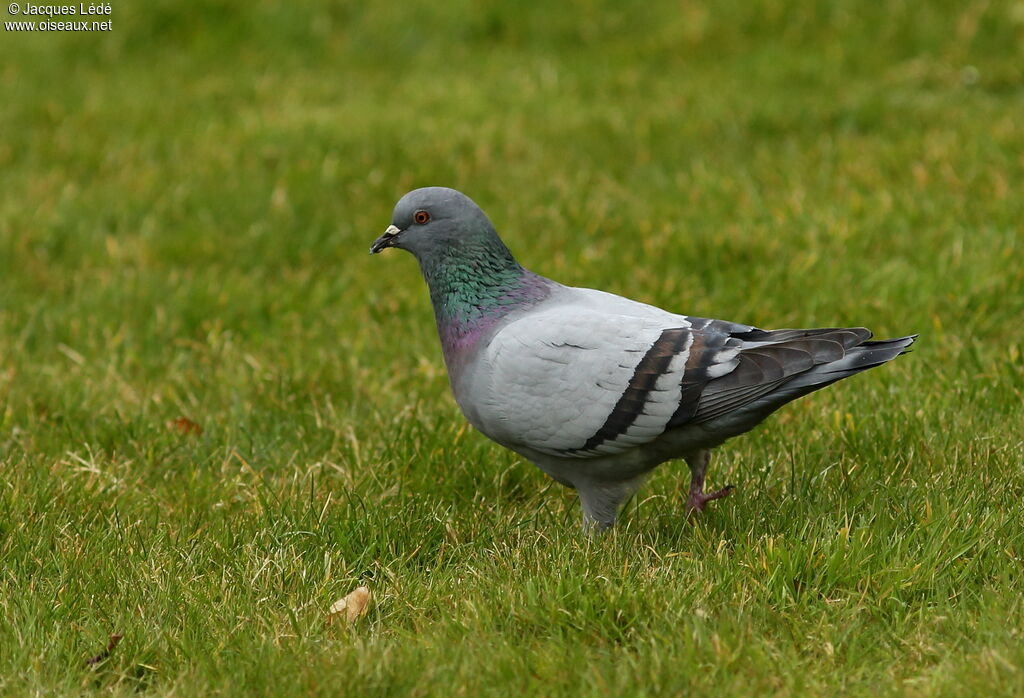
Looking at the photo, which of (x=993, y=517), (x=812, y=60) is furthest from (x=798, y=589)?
(x=812, y=60)

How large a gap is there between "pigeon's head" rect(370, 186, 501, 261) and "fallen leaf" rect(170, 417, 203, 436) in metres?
1.28

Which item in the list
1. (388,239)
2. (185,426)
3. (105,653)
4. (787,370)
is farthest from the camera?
(185,426)

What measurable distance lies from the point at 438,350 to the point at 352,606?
2.26m

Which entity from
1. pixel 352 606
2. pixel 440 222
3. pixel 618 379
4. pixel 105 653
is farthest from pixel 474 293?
pixel 105 653

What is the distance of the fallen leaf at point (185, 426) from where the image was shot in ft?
15.7

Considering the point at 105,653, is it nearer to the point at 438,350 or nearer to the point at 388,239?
the point at 388,239

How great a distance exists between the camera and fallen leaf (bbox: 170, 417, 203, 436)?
4781 millimetres

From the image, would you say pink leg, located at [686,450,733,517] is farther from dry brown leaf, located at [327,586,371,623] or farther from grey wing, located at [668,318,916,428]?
dry brown leaf, located at [327,586,371,623]

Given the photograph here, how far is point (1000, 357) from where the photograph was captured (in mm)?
4703

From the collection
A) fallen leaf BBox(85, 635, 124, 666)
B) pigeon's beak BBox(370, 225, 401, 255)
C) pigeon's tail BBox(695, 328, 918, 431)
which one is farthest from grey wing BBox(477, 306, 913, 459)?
fallen leaf BBox(85, 635, 124, 666)

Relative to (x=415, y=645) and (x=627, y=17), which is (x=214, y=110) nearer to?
(x=627, y=17)

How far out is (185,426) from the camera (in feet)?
15.8

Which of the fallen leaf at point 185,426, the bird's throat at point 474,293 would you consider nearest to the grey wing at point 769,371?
the bird's throat at point 474,293

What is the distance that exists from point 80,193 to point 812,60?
4.97 meters
